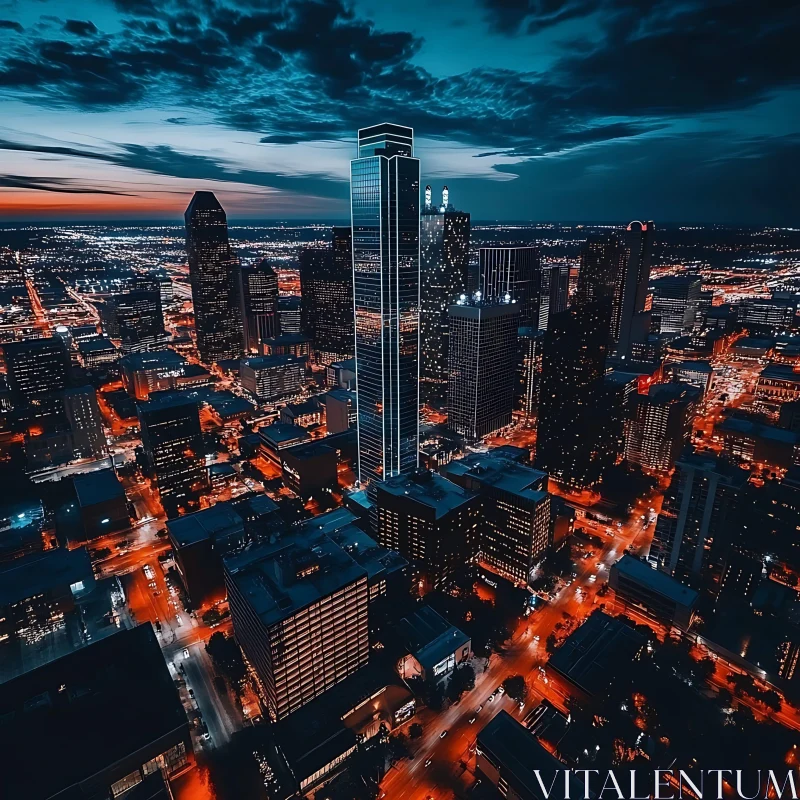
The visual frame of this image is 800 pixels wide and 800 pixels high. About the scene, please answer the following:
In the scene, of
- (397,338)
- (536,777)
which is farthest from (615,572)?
(397,338)

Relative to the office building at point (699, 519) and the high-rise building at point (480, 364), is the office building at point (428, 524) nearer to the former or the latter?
the office building at point (699, 519)

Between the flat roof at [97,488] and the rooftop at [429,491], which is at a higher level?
the rooftop at [429,491]

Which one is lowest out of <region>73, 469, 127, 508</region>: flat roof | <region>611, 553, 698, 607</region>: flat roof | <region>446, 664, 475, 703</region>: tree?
<region>446, 664, 475, 703</region>: tree

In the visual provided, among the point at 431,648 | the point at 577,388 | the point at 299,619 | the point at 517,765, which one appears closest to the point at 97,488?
the point at 299,619

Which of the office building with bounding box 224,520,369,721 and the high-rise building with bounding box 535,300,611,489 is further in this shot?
the high-rise building with bounding box 535,300,611,489

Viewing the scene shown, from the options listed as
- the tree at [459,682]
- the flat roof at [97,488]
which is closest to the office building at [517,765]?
the tree at [459,682]

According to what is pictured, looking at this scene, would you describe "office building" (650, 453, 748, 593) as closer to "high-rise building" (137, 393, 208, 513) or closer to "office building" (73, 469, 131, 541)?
"high-rise building" (137, 393, 208, 513)

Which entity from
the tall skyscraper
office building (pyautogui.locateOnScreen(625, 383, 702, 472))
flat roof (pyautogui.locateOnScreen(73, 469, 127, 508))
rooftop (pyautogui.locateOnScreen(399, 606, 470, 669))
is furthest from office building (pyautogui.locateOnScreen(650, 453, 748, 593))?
flat roof (pyautogui.locateOnScreen(73, 469, 127, 508))
